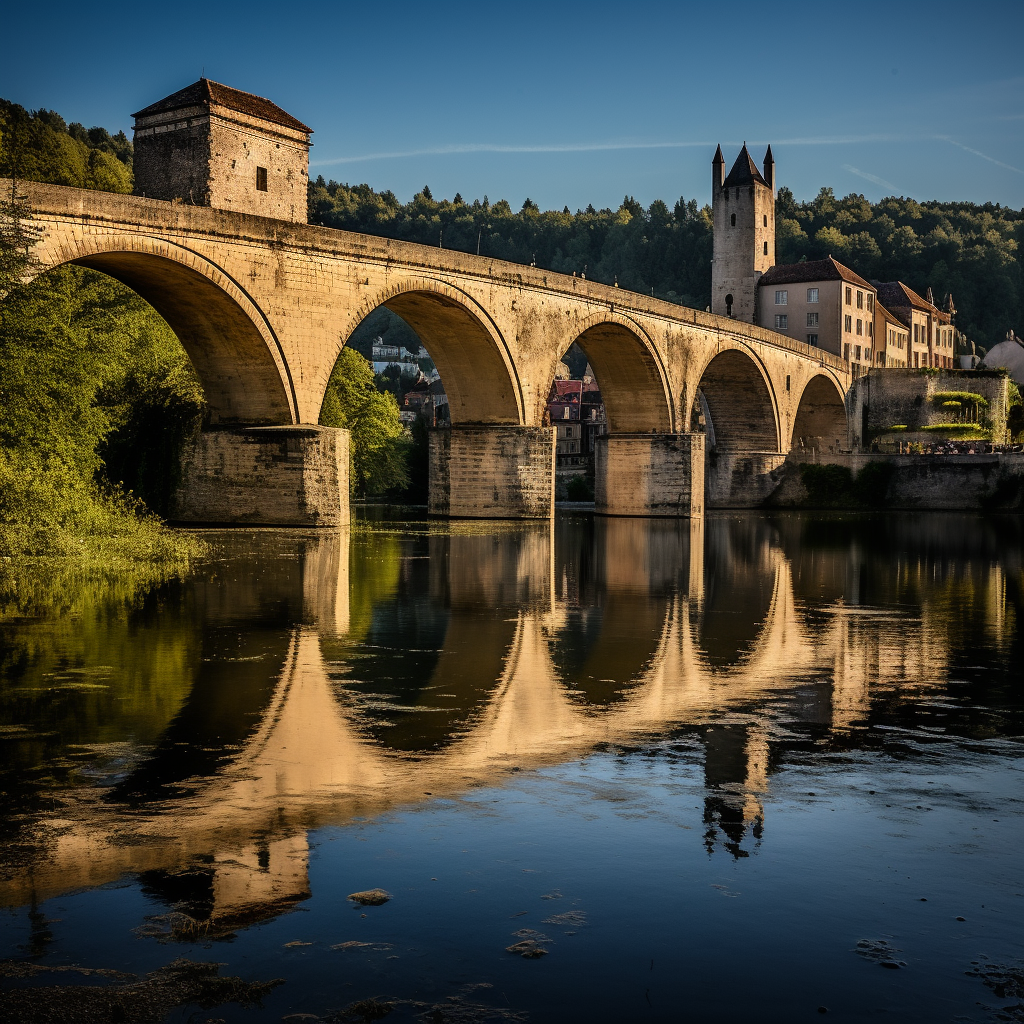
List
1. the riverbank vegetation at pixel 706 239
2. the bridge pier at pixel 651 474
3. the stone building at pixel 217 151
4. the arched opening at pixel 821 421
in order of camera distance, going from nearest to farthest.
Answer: the stone building at pixel 217 151
the bridge pier at pixel 651 474
the arched opening at pixel 821 421
the riverbank vegetation at pixel 706 239

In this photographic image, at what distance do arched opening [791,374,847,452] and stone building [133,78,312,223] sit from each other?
41336mm

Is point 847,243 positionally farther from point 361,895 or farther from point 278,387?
point 361,895

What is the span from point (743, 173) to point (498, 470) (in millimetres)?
43705

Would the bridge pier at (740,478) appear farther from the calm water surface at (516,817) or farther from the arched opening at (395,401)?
the calm water surface at (516,817)

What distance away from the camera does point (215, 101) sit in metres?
28.6

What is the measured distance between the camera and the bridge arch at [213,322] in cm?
2339

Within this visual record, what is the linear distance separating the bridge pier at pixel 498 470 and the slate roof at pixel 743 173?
42.5 meters

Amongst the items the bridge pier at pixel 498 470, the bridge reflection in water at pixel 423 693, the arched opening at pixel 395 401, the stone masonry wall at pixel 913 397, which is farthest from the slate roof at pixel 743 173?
the bridge reflection in water at pixel 423 693

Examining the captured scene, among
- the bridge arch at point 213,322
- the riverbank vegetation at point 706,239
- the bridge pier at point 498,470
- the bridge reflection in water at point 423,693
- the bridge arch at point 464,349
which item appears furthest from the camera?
the riverbank vegetation at point 706,239

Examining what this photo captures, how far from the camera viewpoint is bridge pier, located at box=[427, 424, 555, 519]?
114ft

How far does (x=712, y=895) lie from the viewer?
4.62 m

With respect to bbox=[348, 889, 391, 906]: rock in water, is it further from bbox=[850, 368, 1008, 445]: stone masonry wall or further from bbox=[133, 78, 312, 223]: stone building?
bbox=[850, 368, 1008, 445]: stone masonry wall

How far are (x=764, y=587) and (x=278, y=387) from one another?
1301cm

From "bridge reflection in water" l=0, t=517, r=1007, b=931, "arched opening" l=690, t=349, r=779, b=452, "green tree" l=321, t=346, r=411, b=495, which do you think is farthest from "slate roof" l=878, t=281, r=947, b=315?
"bridge reflection in water" l=0, t=517, r=1007, b=931
